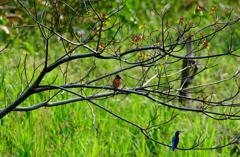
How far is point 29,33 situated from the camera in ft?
23.1

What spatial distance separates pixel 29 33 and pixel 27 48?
106 cm

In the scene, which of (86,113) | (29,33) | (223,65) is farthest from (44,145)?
(223,65)

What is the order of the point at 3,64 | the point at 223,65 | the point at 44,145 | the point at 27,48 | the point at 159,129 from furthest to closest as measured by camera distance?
the point at 223,65, the point at 27,48, the point at 3,64, the point at 159,129, the point at 44,145

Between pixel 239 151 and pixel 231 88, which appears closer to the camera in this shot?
pixel 239 151

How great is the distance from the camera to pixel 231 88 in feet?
21.9

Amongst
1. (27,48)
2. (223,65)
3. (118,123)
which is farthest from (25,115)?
(223,65)

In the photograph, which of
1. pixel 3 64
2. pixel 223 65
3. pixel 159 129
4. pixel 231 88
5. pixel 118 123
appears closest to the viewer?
pixel 159 129

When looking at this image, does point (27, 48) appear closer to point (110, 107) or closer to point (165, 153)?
point (110, 107)

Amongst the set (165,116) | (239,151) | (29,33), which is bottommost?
(239,151)

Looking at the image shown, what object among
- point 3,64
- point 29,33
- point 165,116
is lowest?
point 165,116

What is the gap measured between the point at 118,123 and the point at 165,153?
2.76 ft

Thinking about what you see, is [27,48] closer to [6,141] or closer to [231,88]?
[6,141]

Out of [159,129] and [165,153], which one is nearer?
[165,153]

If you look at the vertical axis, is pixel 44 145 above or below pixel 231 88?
below
